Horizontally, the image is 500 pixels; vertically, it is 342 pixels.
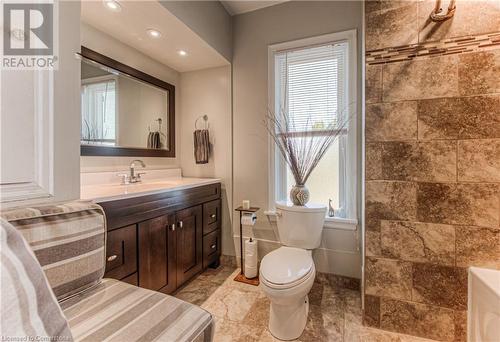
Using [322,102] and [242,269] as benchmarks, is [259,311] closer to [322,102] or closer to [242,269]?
[242,269]

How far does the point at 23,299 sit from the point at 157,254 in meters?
1.13

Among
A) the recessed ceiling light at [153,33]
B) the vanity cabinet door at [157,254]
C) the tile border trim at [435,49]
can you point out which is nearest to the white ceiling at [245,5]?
the recessed ceiling light at [153,33]

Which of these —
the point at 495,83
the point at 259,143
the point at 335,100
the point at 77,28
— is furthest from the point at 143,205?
the point at 495,83

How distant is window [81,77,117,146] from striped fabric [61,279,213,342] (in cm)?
124

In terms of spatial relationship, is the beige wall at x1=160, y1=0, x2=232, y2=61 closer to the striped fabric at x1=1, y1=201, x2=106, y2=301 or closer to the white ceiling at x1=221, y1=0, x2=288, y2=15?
the white ceiling at x1=221, y1=0, x2=288, y2=15

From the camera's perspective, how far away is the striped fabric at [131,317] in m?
0.74

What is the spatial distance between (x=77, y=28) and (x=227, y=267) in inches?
86.5

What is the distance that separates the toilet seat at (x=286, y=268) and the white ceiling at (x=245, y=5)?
226 centimetres

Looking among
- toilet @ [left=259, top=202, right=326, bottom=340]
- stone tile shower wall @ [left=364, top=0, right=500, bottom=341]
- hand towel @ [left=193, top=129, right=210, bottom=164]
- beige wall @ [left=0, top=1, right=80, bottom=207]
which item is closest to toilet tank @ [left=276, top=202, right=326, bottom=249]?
toilet @ [left=259, top=202, right=326, bottom=340]

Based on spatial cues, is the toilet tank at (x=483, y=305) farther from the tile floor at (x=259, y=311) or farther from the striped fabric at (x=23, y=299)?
the striped fabric at (x=23, y=299)

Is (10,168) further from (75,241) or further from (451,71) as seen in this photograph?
(451,71)

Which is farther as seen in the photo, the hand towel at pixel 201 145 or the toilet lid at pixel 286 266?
the hand towel at pixel 201 145

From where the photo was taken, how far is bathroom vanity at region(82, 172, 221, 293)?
4.33ft

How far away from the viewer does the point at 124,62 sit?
1.99 meters
